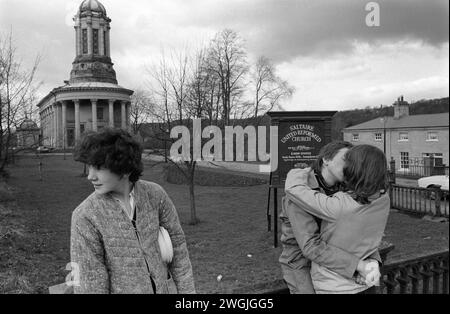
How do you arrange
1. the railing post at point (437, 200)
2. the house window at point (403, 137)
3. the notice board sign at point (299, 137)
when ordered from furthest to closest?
the house window at point (403, 137), the railing post at point (437, 200), the notice board sign at point (299, 137)

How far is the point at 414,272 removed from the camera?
182cm

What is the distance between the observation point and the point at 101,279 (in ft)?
3.70

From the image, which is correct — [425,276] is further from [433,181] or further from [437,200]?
[433,181]

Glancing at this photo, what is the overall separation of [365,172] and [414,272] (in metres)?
0.94

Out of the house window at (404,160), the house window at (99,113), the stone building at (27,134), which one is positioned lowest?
the house window at (404,160)

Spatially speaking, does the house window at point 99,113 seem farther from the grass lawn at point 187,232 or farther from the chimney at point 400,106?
the chimney at point 400,106

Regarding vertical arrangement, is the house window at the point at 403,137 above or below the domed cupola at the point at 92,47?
below

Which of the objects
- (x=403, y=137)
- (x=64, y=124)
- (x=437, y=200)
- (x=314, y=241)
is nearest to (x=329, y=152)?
(x=314, y=241)

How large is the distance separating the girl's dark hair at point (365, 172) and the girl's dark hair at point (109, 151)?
71cm

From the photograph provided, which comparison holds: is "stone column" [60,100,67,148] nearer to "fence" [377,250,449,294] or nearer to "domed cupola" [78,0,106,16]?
"domed cupola" [78,0,106,16]

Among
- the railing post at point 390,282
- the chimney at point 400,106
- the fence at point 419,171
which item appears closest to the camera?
the railing post at point 390,282

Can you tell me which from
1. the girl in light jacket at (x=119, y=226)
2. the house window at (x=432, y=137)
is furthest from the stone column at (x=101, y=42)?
the house window at (x=432, y=137)

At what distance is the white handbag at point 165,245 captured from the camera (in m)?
1.27

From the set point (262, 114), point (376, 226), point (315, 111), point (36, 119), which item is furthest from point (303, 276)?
point (36, 119)
